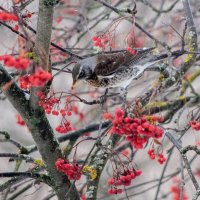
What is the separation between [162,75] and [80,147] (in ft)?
17.0

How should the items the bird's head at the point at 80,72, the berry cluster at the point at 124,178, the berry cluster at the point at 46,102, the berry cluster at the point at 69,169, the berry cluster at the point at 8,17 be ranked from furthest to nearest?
the bird's head at the point at 80,72
the berry cluster at the point at 124,178
the berry cluster at the point at 69,169
the berry cluster at the point at 46,102
the berry cluster at the point at 8,17

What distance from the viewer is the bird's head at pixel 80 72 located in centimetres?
390

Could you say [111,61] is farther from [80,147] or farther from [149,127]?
[80,147]

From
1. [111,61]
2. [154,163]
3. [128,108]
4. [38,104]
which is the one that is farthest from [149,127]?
[154,163]

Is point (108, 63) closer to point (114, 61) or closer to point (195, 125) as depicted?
point (114, 61)

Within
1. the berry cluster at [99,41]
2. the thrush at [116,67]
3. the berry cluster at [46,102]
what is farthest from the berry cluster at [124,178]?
the thrush at [116,67]

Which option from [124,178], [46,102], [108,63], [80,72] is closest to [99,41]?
[80,72]

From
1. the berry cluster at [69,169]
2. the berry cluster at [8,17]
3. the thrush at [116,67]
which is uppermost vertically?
the thrush at [116,67]

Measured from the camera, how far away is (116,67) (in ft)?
14.3

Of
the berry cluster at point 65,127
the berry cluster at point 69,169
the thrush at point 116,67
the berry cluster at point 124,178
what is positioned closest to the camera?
the berry cluster at point 69,169

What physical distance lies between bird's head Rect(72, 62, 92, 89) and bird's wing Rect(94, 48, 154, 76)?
0.09 metres

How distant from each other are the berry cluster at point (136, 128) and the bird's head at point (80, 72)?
3.53ft

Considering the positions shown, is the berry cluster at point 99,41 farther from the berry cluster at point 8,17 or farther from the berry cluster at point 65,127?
the berry cluster at point 8,17

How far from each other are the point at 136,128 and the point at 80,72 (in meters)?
1.40
